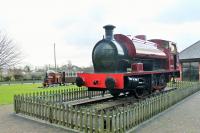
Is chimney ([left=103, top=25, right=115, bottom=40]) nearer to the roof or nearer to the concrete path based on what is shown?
the concrete path

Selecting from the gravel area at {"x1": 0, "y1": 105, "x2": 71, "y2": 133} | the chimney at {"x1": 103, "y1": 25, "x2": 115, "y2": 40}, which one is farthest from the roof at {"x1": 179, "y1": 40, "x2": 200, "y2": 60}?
the gravel area at {"x1": 0, "y1": 105, "x2": 71, "y2": 133}

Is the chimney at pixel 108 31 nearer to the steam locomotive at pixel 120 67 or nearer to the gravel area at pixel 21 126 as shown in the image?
the steam locomotive at pixel 120 67

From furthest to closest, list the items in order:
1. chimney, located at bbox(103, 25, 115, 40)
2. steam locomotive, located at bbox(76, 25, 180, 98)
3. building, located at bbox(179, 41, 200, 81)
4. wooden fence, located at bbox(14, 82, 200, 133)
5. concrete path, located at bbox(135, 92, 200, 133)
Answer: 1. building, located at bbox(179, 41, 200, 81)
2. chimney, located at bbox(103, 25, 115, 40)
3. steam locomotive, located at bbox(76, 25, 180, 98)
4. concrete path, located at bbox(135, 92, 200, 133)
5. wooden fence, located at bbox(14, 82, 200, 133)

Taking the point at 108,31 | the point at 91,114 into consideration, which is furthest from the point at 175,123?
the point at 108,31

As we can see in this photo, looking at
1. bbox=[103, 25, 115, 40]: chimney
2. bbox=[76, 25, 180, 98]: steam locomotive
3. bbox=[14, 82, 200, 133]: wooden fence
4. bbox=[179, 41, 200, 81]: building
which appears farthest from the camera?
bbox=[179, 41, 200, 81]: building

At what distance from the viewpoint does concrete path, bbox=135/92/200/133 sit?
27.5 feet

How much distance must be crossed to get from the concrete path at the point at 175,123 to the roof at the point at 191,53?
69.9 feet

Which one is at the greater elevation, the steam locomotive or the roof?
the roof

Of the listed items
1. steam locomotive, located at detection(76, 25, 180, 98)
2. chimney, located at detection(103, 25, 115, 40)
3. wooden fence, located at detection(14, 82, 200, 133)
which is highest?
chimney, located at detection(103, 25, 115, 40)

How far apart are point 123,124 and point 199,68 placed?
26.7 metres

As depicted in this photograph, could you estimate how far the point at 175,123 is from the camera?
9.32 m

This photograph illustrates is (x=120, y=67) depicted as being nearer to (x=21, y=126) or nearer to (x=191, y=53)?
(x=21, y=126)

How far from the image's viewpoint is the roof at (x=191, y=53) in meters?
31.9

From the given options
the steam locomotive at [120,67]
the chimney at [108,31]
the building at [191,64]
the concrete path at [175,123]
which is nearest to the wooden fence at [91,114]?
the concrete path at [175,123]
